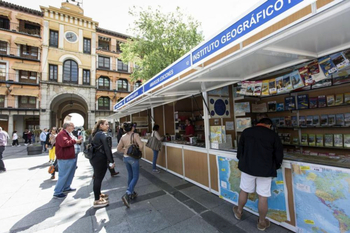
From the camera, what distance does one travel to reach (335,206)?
6.01ft

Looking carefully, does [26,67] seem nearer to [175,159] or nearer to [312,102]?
[175,159]

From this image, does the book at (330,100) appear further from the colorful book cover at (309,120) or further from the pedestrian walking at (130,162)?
the pedestrian walking at (130,162)

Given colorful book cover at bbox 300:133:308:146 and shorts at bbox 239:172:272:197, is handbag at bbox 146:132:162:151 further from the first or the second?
colorful book cover at bbox 300:133:308:146

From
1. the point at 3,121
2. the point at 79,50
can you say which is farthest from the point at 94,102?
the point at 3,121

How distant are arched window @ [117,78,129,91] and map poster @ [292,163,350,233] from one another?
23600mm

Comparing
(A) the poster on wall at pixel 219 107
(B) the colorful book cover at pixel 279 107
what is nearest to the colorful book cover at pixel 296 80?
(A) the poster on wall at pixel 219 107

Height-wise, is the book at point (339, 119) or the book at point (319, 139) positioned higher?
the book at point (339, 119)

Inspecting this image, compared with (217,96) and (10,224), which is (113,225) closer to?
(10,224)

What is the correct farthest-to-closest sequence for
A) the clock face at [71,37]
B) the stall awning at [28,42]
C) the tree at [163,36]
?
the clock face at [71,37] < the stall awning at [28,42] < the tree at [163,36]

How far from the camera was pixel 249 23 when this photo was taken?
175cm

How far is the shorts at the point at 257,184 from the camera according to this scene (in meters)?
2.21

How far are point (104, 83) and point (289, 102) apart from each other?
2236cm

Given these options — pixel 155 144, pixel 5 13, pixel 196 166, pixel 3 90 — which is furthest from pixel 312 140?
pixel 5 13

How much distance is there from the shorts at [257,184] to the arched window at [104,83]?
74.8 feet
